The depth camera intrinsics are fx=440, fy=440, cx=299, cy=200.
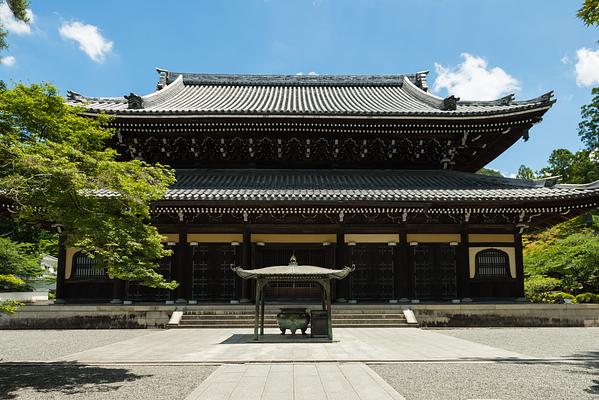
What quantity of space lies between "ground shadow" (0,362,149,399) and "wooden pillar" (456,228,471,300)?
45.3 feet

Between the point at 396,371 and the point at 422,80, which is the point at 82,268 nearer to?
the point at 396,371

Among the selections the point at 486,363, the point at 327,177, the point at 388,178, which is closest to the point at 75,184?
the point at 486,363

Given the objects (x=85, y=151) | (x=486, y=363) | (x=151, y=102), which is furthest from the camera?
(x=151, y=102)

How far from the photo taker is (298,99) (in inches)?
977

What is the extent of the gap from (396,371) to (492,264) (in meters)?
11.8

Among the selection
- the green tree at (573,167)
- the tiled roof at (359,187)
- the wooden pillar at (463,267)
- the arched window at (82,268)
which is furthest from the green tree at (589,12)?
the green tree at (573,167)

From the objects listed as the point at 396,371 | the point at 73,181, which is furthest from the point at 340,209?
the point at 73,181

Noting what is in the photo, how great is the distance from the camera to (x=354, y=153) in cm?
2039

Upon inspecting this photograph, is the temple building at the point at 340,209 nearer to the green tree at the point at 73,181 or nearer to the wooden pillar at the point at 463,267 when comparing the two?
the wooden pillar at the point at 463,267

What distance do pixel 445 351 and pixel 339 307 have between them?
6303mm

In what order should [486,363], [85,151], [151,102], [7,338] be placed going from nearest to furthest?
[85,151] < [486,363] < [7,338] < [151,102]

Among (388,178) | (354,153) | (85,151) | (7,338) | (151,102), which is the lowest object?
(7,338)

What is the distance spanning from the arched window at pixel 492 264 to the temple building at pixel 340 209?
4 cm

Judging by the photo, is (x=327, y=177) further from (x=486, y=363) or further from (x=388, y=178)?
(x=486, y=363)
